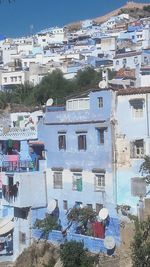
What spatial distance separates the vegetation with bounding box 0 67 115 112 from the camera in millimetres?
53250

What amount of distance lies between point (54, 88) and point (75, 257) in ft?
114

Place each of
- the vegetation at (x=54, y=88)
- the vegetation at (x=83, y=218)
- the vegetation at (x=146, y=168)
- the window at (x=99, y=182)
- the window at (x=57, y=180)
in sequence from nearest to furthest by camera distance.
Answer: the vegetation at (x=146, y=168) < the vegetation at (x=83, y=218) < the window at (x=99, y=182) < the window at (x=57, y=180) < the vegetation at (x=54, y=88)

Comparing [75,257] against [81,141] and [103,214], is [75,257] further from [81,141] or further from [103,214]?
[81,141]

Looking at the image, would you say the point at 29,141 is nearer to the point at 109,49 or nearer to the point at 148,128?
the point at 148,128

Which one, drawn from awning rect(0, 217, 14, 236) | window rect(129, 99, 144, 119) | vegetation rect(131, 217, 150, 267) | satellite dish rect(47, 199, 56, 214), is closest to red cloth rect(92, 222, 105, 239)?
satellite dish rect(47, 199, 56, 214)

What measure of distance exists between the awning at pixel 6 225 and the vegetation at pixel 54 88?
23466 mm

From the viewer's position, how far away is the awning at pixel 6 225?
2814 centimetres

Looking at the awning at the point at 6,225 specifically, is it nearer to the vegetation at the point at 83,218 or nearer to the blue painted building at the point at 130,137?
the vegetation at the point at 83,218

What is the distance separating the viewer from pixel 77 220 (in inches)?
960

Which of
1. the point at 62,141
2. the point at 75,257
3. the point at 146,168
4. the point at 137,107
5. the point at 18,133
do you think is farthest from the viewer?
the point at 18,133

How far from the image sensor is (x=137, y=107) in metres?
23.2

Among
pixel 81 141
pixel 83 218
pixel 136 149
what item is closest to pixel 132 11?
pixel 81 141

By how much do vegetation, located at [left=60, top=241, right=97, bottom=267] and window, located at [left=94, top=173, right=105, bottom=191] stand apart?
10.1ft

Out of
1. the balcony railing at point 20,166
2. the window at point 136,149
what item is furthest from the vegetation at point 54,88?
the window at point 136,149
